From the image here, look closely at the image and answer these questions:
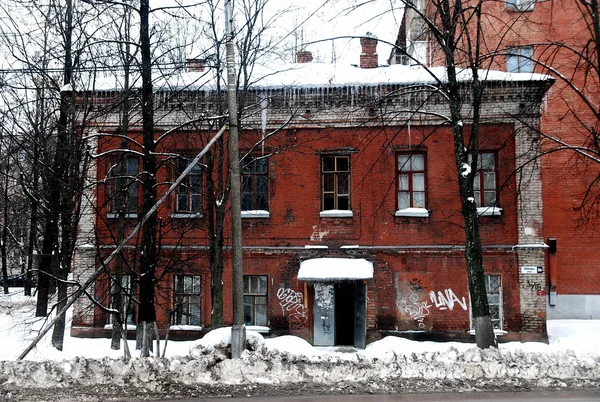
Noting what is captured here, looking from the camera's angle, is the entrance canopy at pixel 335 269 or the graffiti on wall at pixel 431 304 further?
the graffiti on wall at pixel 431 304

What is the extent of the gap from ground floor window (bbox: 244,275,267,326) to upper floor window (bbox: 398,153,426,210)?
4.74m

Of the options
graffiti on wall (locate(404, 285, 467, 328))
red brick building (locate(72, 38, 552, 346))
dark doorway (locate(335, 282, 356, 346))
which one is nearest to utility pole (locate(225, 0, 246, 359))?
red brick building (locate(72, 38, 552, 346))

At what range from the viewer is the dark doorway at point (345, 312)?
57.0ft

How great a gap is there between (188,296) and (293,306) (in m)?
3.20

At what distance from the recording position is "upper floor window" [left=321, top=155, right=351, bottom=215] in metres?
17.4

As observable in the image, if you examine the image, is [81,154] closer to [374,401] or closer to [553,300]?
[374,401]

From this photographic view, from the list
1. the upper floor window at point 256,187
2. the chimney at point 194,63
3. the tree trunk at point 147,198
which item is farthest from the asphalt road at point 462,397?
the upper floor window at point 256,187

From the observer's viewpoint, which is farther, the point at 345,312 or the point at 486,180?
the point at 345,312

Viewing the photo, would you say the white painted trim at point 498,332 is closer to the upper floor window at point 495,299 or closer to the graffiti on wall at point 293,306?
the upper floor window at point 495,299

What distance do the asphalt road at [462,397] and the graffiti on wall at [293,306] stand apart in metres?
7.92

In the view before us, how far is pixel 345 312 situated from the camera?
57.2 feet

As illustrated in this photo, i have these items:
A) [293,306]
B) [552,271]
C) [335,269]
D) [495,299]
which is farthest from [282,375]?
[552,271]

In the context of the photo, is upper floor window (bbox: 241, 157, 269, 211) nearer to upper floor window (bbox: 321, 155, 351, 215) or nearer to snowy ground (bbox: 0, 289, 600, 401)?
upper floor window (bbox: 321, 155, 351, 215)

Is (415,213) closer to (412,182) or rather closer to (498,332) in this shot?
(412,182)
